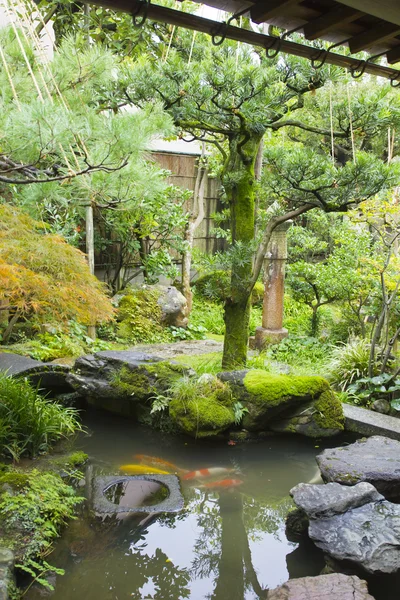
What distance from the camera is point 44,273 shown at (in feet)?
16.4

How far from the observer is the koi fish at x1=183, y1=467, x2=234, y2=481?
14.8 feet

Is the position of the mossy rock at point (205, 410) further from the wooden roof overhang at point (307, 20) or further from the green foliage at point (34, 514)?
the wooden roof overhang at point (307, 20)

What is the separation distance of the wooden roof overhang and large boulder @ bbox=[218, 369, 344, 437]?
11.4 feet

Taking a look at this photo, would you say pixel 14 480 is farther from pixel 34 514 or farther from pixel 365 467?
pixel 365 467

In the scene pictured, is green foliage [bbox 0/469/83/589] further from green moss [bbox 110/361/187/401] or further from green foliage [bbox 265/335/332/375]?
green foliage [bbox 265/335/332/375]

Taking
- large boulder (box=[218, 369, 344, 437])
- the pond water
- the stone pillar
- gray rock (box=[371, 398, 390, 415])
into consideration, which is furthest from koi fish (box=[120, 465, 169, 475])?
the stone pillar

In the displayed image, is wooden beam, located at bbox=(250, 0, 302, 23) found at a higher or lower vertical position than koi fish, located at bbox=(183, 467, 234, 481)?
higher

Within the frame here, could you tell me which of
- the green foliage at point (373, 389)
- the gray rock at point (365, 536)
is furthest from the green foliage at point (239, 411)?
the gray rock at point (365, 536)

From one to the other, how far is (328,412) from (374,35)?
3870 mm

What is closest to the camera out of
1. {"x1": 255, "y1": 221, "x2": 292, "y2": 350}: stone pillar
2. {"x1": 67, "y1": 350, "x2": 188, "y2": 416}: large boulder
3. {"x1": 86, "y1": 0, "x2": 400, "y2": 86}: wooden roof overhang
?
{"x1": 86, "y1": 0, "x2": 400, "y2": 86}: wooden roof overhang

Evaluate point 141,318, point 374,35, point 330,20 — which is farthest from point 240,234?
point 330,20

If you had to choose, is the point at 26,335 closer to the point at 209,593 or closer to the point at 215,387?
the point at 215,387

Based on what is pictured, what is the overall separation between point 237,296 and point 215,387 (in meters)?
1.07

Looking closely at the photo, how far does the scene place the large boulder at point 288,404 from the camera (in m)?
5.25
